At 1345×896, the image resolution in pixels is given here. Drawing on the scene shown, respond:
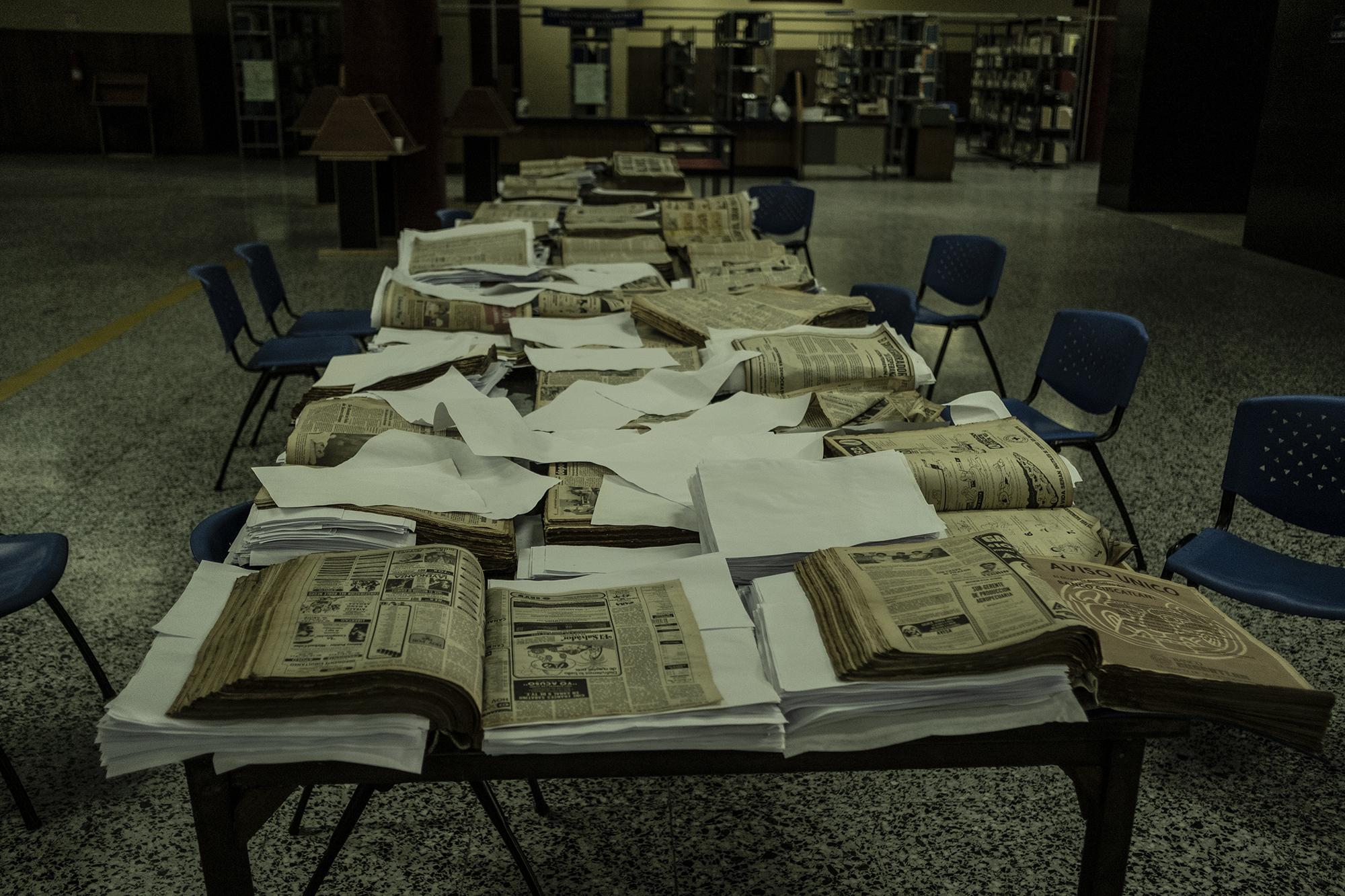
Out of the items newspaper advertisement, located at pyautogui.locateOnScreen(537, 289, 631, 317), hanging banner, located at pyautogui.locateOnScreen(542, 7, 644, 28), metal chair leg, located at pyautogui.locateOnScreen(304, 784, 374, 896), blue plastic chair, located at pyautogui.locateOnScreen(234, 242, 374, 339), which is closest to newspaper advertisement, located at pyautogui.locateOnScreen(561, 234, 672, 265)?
newspaper advertisement, located at pyautogui.locateOnScreen(537, 289, 631, 317)

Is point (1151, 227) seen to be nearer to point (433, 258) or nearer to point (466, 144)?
point (466, 144)

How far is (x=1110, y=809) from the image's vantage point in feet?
3.94

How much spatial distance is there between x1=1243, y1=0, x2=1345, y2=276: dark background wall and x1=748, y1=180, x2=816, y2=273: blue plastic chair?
14.6ft

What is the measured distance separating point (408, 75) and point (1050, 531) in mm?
7608

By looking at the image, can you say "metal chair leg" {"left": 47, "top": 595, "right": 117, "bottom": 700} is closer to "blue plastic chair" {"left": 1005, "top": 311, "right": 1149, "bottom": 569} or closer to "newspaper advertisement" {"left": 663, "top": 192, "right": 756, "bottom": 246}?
"newspaper advertisement" {"left": 663, "top": 192, "right": 756, "bottom": 246}

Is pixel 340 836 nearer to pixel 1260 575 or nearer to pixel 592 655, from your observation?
pixel 592 655

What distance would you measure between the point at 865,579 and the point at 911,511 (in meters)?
0.29

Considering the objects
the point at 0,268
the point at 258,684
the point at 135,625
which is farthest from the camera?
the point at 0,268

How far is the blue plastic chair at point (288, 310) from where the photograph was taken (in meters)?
4.14

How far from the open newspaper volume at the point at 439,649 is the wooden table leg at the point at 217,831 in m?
0.07

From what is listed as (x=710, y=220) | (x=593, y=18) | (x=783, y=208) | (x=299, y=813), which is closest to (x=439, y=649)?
A: (x=299, y=813)

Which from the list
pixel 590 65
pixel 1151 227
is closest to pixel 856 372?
pixel 1151 227

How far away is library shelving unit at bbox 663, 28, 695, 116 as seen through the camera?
14.4 metres

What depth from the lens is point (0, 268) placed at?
732cm
